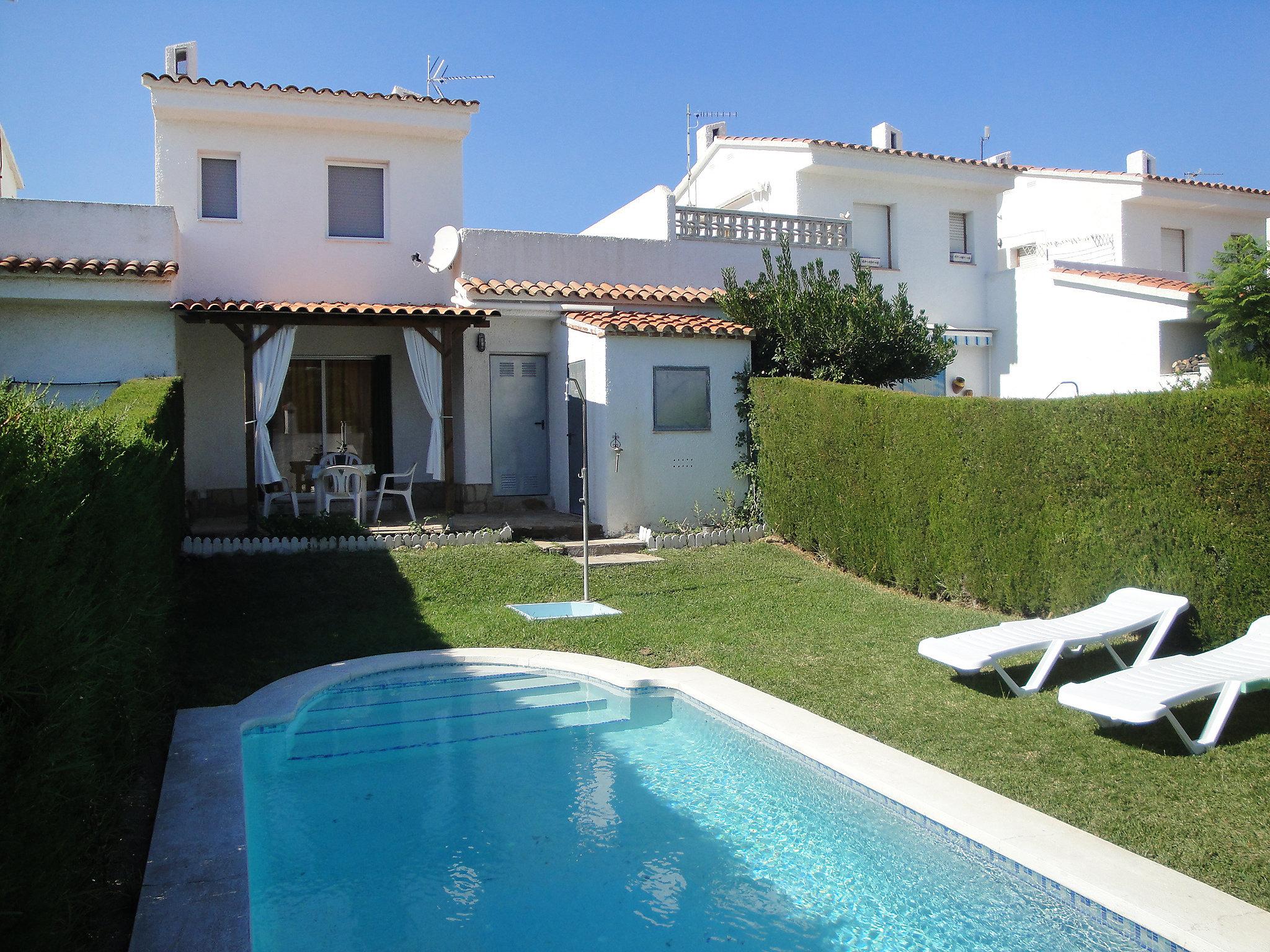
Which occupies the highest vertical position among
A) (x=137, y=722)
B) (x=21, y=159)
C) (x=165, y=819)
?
(x=21, y=159)

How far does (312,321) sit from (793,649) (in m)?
10.1

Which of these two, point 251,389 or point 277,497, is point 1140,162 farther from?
point 251,389

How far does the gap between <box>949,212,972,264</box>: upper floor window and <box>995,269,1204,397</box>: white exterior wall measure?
1.40 m

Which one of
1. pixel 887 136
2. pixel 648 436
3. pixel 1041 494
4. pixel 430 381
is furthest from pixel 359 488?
pixel 887 136

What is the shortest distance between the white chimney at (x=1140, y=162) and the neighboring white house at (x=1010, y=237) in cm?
388

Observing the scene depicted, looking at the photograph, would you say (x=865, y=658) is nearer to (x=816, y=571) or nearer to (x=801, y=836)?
(x=801, y=836)

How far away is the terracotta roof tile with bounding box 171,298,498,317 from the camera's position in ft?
51.3

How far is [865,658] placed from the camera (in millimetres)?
9906

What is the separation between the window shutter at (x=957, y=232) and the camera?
26.2 meters

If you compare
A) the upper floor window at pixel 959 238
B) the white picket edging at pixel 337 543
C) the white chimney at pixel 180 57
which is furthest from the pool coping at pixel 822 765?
the upper floor window at pixel 959 238

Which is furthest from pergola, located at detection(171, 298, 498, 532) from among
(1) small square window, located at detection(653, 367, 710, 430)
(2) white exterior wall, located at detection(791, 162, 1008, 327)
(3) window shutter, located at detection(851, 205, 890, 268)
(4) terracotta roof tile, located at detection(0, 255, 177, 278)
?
(3) window shutter, located at detection(851, 205, 890, 268)

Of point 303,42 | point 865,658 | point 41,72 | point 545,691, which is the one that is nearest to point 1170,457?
point 865,658

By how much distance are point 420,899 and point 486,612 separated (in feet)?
21.4

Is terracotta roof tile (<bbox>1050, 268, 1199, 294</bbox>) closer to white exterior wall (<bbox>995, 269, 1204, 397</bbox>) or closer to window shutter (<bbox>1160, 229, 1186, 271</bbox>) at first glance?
white exterior wall (<bbox>995, 269, 1204, 397</bbox>)
